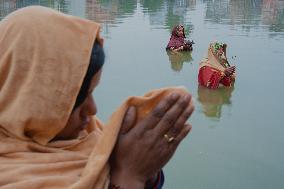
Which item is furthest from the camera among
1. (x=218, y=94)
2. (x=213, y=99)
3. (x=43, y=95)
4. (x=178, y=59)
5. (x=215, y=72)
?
(x=178, y=59)

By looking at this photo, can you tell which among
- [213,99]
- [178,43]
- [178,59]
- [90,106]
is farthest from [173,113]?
[178,43]

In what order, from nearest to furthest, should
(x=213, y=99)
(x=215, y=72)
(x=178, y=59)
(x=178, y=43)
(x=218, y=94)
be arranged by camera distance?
(x=213, y=99) < (x=218, y=94) < (x=215, y=72) < (x=178, y=59) < (x=178, y=43)

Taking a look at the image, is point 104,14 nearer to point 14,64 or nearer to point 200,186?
point 200,186

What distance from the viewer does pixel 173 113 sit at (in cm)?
77

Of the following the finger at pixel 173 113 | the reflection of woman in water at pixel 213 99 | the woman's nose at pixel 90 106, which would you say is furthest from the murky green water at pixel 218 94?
the finger at pixel 173 113

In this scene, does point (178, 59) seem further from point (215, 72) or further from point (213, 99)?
point (213, 99)

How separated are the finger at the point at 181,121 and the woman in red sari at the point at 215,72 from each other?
5321 mm

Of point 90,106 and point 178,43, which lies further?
point 178,43

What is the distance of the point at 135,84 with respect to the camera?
246 inches

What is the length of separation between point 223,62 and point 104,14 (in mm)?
8787

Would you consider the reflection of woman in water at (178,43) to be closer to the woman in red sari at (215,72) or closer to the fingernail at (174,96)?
the woman in red sari at (215,72)

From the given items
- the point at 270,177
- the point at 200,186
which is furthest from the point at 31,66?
the point at 270,177


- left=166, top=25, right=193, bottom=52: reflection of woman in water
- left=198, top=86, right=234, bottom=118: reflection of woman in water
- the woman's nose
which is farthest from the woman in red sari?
the woman's nose

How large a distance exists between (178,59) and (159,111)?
24.7ft
